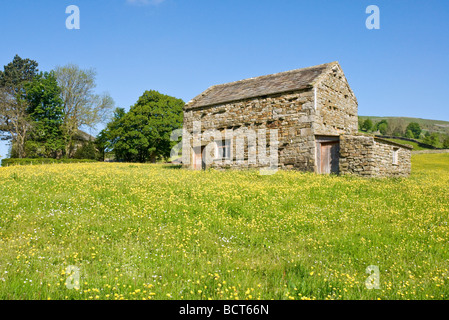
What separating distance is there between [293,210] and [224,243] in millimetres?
3241

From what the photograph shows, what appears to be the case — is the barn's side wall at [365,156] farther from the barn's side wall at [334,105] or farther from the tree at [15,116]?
the tree at [15,116]

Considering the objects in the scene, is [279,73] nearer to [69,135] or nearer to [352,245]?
[352,245]

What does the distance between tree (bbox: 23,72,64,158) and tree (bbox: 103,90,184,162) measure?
8458 mm

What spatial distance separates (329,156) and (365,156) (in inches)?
90.3

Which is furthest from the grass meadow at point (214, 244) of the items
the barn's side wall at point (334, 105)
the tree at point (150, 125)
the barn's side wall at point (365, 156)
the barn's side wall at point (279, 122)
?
the tree at point (150, 125)

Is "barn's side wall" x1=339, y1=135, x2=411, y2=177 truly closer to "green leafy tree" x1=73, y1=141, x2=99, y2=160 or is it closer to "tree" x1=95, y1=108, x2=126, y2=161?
"tree" x1=95, y1=108, x2=126, y2=161

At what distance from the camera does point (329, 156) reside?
65.4ft

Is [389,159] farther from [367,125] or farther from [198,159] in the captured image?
[367,125]

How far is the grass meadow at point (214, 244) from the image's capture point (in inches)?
174

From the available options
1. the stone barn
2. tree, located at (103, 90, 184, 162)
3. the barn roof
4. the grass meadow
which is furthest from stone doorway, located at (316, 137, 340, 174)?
tree, located at (103, 90, 184, 162)

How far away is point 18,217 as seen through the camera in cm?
745

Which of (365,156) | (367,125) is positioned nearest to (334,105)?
(365,156)
